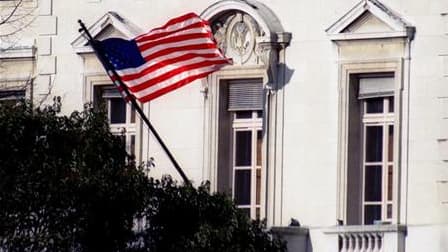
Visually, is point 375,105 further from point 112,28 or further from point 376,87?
point 112,28

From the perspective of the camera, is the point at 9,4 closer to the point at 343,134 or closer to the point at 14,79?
the point at 14,79

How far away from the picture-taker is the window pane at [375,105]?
4334cm

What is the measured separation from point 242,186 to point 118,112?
9.57ft

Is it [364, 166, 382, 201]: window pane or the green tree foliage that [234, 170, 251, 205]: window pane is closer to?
[364, 166, 382, 201]: window pane

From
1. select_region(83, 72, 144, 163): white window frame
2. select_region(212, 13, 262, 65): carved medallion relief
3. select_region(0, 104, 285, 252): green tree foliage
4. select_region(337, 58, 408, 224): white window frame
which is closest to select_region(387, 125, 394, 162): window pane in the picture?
select_region(337, 58, 408, 224): white window frame

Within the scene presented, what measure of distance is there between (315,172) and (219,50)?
8.59 feet

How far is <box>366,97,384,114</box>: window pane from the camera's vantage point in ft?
142

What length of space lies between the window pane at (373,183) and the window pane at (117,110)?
5.21 metres

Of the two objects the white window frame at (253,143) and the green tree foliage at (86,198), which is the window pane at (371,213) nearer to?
the white window frame at (253,143)

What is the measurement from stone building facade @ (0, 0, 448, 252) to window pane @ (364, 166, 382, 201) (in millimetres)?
23

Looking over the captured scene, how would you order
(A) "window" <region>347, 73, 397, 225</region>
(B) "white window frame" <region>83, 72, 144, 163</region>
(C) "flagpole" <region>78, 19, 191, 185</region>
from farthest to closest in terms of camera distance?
(B) "white window frame" <region>83, 72, 144, 163</region>
(C) "flagpole" <region>78, 19, 191, 185</region>
(A) "window" <region>347, 73, 397, 225</region>

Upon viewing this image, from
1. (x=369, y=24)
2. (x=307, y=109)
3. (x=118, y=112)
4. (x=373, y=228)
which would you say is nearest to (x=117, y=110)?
(x=118, y=112)

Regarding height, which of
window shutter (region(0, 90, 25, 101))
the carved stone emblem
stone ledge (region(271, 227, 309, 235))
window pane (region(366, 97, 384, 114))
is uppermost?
the carved stone emblem

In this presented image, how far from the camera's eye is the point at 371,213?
43.5 meters
